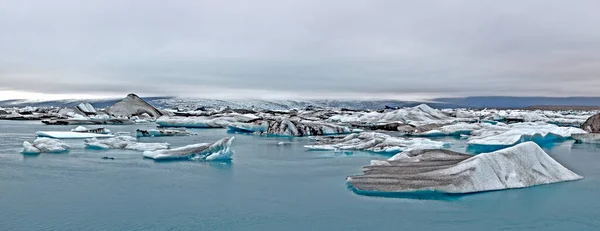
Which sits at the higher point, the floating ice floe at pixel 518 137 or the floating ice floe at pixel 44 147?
the floating ice floe at pixel 518 137

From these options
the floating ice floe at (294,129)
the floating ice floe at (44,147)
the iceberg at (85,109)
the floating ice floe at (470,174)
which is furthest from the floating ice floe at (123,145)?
the iceberg at (85,109)

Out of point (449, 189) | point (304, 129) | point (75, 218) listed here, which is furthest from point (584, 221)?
point (304, 129)

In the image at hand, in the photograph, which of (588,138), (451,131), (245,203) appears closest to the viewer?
(245,203)

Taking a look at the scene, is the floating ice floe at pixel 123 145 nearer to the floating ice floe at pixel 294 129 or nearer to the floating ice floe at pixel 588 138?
the floating ice floe at pixel 294 129

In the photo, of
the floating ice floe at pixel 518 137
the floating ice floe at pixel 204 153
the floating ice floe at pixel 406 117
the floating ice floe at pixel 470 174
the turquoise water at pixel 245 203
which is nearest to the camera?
the turquoise water at pixel 245 203

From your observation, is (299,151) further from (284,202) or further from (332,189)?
(284,202)

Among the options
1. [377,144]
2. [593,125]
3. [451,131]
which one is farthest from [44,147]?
[593,125]

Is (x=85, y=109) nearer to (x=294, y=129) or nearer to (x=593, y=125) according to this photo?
(x=294, y=129)

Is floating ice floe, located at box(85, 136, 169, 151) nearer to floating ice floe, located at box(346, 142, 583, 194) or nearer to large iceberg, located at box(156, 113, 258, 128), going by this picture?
floating ice floe, located at box(346, 142, 583, 194)
